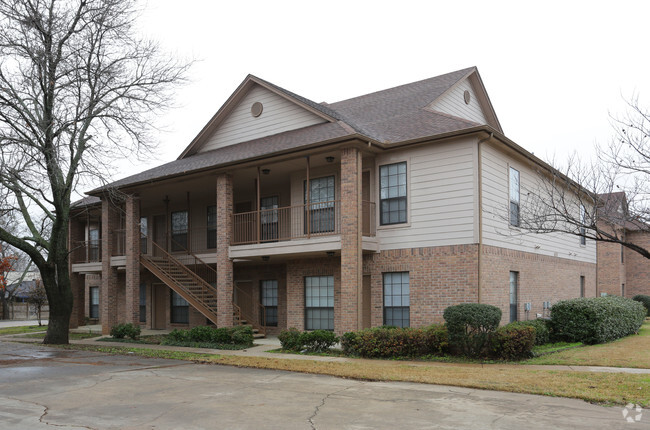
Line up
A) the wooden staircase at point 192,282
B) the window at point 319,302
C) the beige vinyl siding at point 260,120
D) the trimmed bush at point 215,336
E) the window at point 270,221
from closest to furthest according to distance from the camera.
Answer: the trimmed bush at point 215,336 → the window at point 319,302 → the wooden staircase at point 192,282 → the beige vinyl siding at point 260,120 → the window at point 270,221

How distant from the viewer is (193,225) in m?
24.1

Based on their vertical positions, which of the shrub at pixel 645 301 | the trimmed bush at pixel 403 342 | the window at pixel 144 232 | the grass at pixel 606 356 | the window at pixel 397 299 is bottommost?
the shrub at pixel 645 301

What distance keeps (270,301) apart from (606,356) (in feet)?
38.6

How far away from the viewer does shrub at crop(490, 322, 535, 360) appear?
1304 centimetres

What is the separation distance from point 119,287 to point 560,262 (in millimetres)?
20198

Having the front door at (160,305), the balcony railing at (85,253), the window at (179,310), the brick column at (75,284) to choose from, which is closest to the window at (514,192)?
the window at (179,310)

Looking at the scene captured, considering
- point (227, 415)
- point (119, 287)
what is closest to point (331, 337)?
point (227, 415)

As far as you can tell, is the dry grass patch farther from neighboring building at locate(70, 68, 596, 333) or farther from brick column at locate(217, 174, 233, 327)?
brick column at locate(217, 174, 233, 327)

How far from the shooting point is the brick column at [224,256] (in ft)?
62.2

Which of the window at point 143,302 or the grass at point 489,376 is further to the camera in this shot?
the window at point 143,302

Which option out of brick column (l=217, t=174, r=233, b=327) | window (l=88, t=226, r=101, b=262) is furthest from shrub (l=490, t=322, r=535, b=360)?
window (l=88, t=226, r=101, b=262)

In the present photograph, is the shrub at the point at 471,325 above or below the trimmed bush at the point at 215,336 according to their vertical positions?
above

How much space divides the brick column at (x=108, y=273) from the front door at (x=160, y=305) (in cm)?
249

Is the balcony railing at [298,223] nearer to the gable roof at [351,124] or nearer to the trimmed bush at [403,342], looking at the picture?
the gable roof at [351,124]
